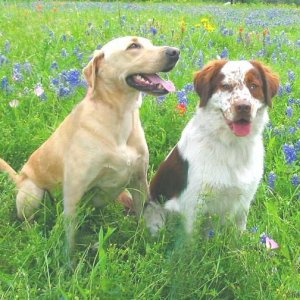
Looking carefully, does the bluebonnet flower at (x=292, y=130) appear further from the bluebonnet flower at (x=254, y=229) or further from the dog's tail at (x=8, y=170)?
the dog's tail at (x=8, y=170)

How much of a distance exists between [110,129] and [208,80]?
0.66 m

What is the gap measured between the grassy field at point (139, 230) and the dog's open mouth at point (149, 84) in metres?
0.77

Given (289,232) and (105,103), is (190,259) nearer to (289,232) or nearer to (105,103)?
(289,232)

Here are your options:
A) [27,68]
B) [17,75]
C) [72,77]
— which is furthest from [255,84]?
[27,68]

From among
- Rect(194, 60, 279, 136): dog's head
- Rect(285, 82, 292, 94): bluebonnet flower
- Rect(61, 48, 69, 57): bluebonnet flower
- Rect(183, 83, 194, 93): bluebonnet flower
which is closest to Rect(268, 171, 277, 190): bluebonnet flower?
Rect(194, 60, 279, 136): dog's head

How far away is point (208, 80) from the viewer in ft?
10.6

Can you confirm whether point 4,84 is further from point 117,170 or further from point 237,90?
point 237,90

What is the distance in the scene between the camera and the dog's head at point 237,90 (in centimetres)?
306

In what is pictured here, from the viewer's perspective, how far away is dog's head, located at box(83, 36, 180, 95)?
3305mm

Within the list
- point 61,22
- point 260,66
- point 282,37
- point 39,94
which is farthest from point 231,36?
point 260,66

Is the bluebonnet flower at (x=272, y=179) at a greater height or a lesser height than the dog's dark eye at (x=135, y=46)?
lesser

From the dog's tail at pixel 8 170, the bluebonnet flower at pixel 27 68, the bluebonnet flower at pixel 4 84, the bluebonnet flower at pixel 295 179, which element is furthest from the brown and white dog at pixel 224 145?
the bluebonnet flower at pixel 27 68

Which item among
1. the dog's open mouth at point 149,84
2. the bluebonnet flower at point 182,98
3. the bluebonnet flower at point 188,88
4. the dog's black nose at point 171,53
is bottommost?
the bluebonnet flower at point 188,88

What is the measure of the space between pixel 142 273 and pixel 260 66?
1.44m
